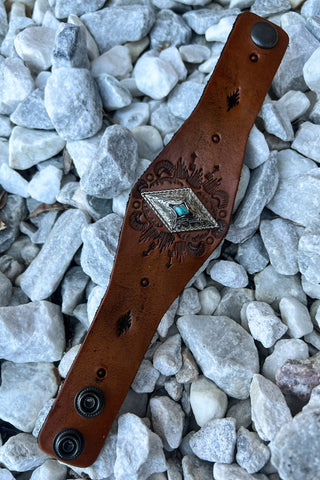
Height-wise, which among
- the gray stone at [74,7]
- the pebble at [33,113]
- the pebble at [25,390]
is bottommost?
the pebble at [25,390]

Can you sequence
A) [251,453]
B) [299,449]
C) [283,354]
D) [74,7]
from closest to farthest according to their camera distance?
[299,449] → [251,453] → [283,354] → [74,7]

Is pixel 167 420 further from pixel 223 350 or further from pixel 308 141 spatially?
pixel 308 141

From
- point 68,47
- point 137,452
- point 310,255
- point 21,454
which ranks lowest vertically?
point 21,454

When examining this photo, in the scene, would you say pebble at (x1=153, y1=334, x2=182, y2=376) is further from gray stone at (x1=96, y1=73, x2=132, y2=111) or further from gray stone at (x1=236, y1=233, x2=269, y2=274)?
gray stone at (x1=96, y1=73, x2=132, y2=111)

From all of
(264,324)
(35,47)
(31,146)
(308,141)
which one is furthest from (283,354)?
(35,47)

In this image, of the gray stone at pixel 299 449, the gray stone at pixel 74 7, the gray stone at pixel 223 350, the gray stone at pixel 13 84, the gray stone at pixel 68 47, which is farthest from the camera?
the gray stone at pixel 74 7

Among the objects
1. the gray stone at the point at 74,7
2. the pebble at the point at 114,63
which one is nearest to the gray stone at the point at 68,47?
the pebble at the point at 114,63

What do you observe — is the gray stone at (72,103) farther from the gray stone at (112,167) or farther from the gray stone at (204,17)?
the gray stone at (204,17)
